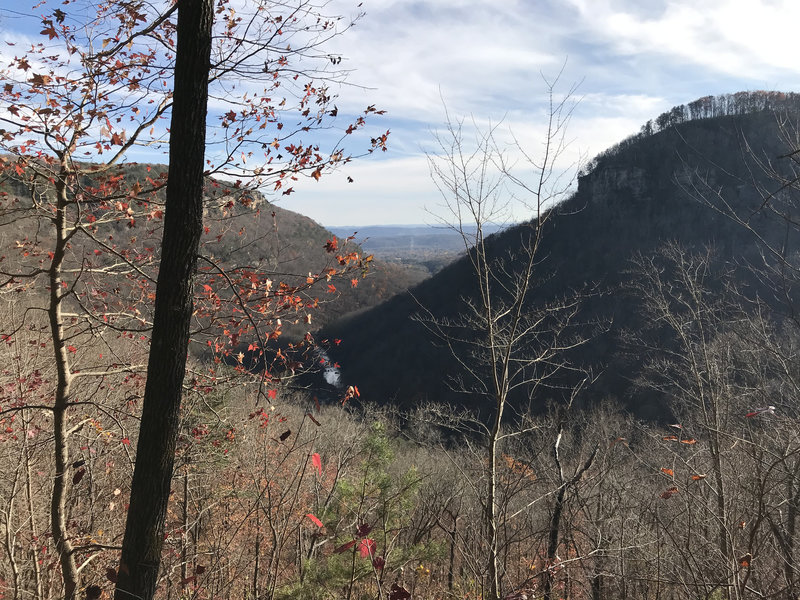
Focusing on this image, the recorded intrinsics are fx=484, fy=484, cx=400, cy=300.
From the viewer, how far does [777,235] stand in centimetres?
4009

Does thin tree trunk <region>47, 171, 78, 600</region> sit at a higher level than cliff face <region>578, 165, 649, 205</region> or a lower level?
lower

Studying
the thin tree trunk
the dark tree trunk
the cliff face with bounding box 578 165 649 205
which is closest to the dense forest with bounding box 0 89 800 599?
the thin tree trunk

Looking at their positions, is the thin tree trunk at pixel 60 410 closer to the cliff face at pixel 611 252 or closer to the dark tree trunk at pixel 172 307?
the dark tree trunk at pixel 172 307

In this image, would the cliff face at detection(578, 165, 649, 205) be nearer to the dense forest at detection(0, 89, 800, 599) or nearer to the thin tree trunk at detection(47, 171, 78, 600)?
the dense forest at detection(0, 89, 800, 599)

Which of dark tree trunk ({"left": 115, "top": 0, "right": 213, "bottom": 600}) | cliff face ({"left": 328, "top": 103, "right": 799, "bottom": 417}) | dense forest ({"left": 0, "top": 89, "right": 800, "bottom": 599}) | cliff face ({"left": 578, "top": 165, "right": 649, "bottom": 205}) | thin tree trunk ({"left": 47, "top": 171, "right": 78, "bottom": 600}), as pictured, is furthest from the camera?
cliff face ({"left": 578, "top": 165, "right": 649, "bottom": 205})

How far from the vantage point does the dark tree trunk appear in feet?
8.02

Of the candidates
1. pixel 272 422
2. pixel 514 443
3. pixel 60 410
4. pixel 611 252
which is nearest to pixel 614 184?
pixel 611 252

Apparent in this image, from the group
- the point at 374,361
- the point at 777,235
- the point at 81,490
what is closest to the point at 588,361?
the point at 777,235

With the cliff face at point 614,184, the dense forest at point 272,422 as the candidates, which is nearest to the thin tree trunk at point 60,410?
the dense forest at point 272,422

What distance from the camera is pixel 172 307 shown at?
2504mm

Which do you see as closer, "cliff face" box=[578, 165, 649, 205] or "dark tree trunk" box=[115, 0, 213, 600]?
"dark tree trunk" box=[115, 0, 213, 600]

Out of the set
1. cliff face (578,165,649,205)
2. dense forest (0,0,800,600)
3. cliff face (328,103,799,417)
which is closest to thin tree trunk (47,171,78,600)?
dense forest (0,0,800,600)

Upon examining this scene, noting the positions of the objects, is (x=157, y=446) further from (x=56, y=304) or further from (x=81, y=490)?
(x=81, y=490)

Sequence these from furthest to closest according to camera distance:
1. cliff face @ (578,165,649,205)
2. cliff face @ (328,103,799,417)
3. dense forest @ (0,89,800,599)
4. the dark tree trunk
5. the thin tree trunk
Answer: cliff face @ (578,165,649,205) < cliff face @ (328,103,799,417) < dense forest @ (0,89,800,599) < the thin tree trunk < the dark tree trunk
